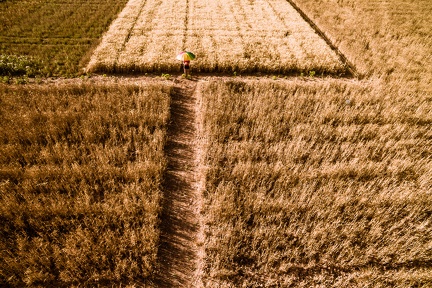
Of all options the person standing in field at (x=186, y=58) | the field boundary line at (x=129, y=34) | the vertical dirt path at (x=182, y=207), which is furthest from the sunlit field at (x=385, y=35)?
the field boundary line at (x=129, y=34)

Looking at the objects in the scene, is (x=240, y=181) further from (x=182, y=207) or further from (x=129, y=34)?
(x=129, y=34)

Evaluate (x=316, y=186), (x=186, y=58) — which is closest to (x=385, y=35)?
(x=186, y=58)

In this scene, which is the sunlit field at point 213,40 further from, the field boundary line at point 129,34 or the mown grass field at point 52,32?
the mown grass field at point 52,32

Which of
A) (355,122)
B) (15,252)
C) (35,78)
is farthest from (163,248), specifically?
(35,78)

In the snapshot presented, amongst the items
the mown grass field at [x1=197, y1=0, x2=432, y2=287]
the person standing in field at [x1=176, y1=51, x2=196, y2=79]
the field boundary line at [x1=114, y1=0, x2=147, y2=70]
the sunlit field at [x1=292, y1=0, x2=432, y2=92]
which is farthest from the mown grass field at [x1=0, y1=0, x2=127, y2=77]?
the sunlit field at [x1=292, y1=0, x2=432, y2=92]

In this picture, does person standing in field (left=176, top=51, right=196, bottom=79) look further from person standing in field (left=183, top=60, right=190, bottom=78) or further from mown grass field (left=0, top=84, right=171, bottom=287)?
mown grass field (left=0, top=84, right=171, bottom=287)

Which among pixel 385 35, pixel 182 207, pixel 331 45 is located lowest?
pixel 182 207

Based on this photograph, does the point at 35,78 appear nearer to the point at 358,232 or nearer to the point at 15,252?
the point at 15,252
